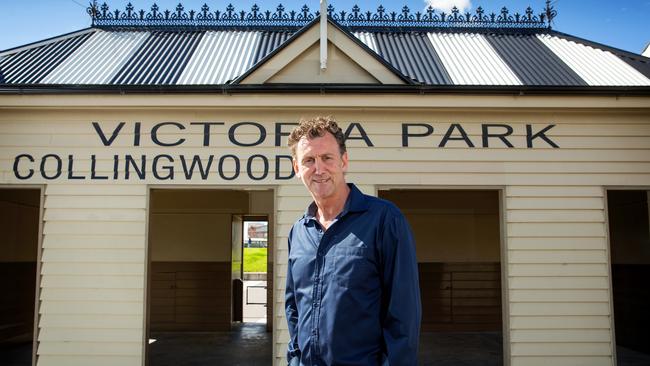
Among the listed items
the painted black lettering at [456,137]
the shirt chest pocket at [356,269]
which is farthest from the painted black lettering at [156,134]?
the shirt chest pocket at [356,269]

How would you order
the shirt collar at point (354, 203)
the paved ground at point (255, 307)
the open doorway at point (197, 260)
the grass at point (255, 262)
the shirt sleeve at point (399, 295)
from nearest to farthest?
the shirt sleeve at point (399, 295), the shirt collar at point (354, 203), the open doorway at point (197, 260), the paved ground at point (255, 307), the grass at point (255, 262)

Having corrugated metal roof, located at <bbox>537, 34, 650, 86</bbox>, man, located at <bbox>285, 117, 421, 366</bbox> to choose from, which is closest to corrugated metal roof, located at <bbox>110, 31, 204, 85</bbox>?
man, located at <bbox>285, 117, 421, 366</bbox>

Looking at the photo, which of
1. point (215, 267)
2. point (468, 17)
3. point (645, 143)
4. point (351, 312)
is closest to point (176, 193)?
point (215, 267)

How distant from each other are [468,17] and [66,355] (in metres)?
8.63

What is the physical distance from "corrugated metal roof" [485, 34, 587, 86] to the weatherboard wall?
68cm

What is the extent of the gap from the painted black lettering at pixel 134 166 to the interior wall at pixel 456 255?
5.61m

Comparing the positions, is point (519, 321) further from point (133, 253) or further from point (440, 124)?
point (133, 253)

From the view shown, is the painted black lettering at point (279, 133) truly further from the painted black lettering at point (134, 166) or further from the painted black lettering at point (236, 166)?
the painted black lettering at point (134, 166)

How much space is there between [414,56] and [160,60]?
381cm

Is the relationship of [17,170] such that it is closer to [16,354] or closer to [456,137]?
[16,354]

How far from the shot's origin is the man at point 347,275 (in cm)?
211

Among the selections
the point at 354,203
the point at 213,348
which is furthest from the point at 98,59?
the point at 354,203

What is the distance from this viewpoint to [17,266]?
9.50 meters

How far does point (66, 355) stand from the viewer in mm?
5965
